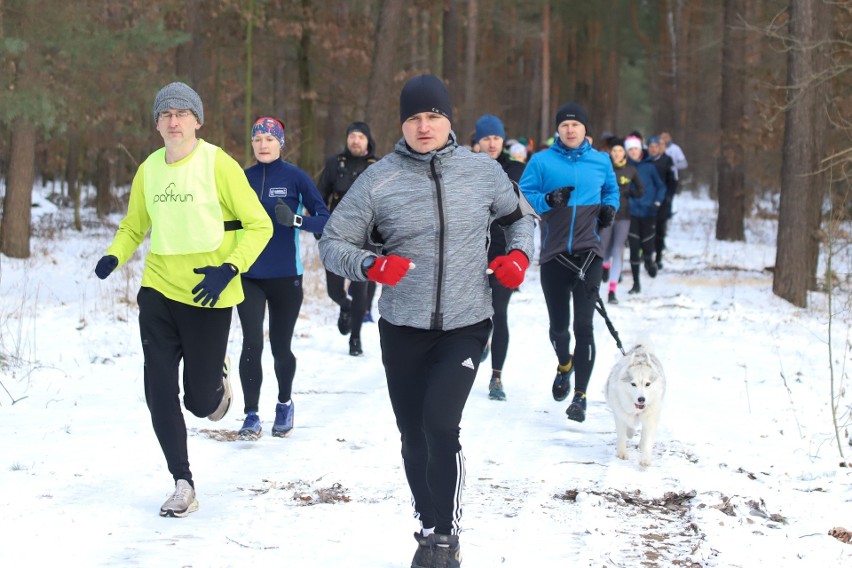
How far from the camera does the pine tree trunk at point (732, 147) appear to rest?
73.6 ft

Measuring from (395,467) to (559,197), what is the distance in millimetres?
2566

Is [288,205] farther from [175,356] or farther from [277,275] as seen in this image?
[175,356]

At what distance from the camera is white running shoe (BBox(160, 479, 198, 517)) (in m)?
5.02

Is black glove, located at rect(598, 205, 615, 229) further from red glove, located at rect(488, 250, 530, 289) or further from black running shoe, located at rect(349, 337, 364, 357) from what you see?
black running shoe, located at rect(349, 337, 364, 357)

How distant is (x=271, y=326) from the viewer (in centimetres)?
704

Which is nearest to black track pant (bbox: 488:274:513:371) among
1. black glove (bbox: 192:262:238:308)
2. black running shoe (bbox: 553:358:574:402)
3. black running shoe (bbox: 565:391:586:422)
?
black running shoe (bbox: 553:358:574:402)

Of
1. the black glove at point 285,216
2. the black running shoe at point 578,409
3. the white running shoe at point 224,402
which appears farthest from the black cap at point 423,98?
the black running shoe at point 578,409

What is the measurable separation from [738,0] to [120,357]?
633 inches

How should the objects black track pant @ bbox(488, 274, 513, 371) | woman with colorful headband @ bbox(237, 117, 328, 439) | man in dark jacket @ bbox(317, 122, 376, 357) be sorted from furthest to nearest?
1. man in dark jacket @ bbox(317, 122, 376, 357)
2. black track pant @ bbox(488, 274, 513, 371)
3. woman with colorful headband @ bbox(237, 117, 328, 439)

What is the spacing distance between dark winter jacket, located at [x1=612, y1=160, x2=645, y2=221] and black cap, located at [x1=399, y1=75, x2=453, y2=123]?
10.0m

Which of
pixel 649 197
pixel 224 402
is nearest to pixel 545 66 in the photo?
pixel 649 197

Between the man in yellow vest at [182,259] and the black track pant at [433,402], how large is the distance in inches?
43.7

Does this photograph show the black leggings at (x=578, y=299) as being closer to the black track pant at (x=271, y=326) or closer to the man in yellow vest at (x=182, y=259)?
the black track pant at (x=271, y=326)

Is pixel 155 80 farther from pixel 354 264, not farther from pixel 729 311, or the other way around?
pixel 354 264
